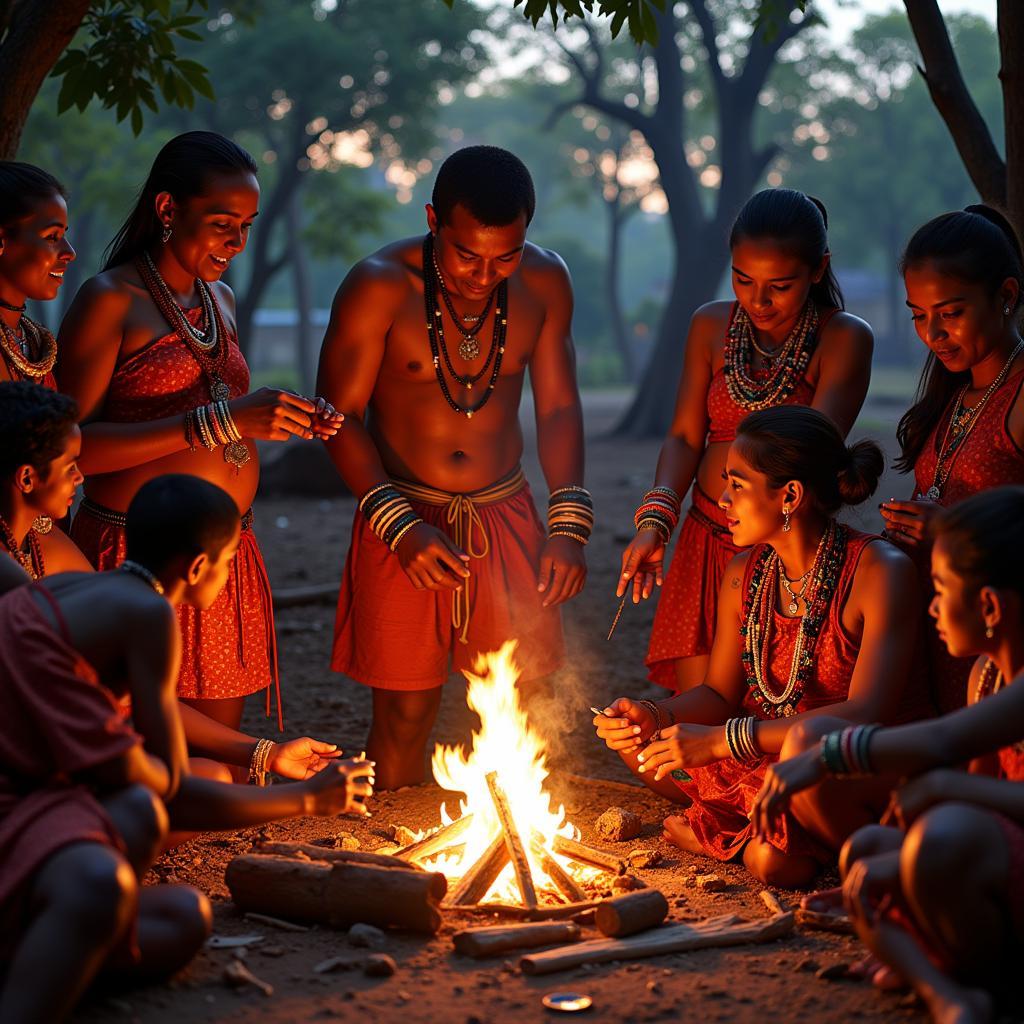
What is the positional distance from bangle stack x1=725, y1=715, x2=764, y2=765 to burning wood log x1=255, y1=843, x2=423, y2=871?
1086 millimetres

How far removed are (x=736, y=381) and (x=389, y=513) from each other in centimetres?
141

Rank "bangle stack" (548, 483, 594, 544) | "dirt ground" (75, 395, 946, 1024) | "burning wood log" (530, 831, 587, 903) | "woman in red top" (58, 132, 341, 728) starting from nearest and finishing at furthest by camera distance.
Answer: "dirt ground" (75, 395, 946, 1024), "burning wood log" (530, 831, 587, 903), "woman in red top" (58, 132, 341, 728), "bangle stack" (548, 483, 594, 544)

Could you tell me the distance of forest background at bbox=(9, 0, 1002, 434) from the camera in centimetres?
2053

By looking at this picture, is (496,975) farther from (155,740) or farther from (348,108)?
(348,108)

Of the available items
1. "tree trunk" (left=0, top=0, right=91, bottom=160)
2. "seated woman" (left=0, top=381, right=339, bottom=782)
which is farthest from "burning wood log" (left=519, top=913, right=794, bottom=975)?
"tree trunk" (left=0, top=0, right=91, bottom=160)

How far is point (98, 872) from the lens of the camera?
2.95 m

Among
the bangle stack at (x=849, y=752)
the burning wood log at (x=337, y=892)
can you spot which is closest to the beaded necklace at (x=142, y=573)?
the burning wood log at (x=337, y=892)

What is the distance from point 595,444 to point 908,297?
17.1 metres

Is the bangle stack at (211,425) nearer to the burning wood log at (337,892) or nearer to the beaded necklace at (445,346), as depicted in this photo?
the beaded necklace at (445,346)

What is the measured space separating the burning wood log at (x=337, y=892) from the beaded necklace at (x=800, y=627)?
1336 millimetres

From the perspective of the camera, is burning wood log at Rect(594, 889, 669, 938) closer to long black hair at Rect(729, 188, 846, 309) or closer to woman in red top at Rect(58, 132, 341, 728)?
woman in red top at Rect(58, 132, 341, 728)

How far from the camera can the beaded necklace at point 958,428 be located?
434 centimetres

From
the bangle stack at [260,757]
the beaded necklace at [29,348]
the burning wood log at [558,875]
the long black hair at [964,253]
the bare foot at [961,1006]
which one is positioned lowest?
the burning wood log at [558,875]

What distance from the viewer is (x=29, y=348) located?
4324 mm
